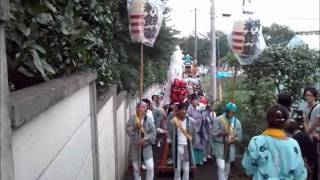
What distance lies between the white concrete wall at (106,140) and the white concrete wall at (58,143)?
3.04 feet

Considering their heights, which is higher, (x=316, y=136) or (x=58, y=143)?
(x=58, y=143)

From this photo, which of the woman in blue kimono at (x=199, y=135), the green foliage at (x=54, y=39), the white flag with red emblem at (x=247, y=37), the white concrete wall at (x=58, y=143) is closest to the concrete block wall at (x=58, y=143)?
the white concrete wall at (x=58, y=143)

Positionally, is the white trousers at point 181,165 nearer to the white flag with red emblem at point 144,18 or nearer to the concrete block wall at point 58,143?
the white flag with red emblem at point 144,18

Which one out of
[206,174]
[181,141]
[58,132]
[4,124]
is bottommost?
[206,174]

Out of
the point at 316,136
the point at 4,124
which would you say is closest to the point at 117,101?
the point at 316,136

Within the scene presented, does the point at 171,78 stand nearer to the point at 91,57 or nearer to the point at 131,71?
the point at 131,71

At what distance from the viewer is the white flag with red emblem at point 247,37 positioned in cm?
861

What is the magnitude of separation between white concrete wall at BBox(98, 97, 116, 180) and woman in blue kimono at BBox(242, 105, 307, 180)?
7.04 feet

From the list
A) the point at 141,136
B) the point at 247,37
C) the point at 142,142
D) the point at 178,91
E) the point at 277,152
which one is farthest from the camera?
A: the point at 178,91

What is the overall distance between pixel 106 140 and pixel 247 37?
3413 mm

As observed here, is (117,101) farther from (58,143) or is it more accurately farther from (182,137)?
(58,143)

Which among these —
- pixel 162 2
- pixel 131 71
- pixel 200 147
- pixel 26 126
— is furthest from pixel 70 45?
pixel 200 147

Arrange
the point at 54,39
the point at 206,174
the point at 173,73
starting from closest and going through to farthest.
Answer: the point at 54,39, the point at 206,174, the point at 173,73

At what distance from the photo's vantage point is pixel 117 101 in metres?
8.98
